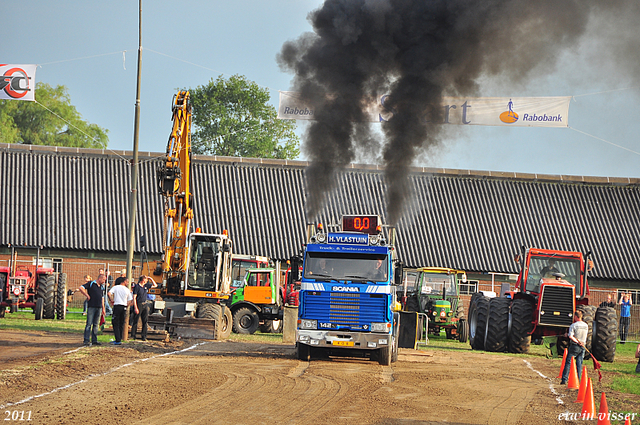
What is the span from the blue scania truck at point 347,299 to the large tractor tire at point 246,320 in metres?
8.76

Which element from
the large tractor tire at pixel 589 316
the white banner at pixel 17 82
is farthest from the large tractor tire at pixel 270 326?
the white banner at pixel 17 82

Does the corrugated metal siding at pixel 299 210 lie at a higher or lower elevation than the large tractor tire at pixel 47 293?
higher

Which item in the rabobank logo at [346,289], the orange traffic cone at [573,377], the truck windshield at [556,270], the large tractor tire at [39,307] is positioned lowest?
the large tractor tire at [39,307]

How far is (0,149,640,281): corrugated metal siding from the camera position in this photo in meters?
38.2

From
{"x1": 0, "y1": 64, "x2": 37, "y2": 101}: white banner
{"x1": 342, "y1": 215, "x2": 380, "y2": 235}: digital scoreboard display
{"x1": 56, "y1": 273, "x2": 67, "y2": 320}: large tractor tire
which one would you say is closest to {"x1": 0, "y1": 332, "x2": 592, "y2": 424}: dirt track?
{"x1": 342, "y1": 215, "x2": 380, "y2": 235}: digital scoreboard display

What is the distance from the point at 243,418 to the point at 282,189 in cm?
3261

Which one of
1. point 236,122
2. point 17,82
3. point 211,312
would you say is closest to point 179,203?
point 211,312

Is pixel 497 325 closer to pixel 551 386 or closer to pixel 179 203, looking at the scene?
pixel 551 386

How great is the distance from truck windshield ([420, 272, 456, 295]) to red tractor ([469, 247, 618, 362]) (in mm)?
5430

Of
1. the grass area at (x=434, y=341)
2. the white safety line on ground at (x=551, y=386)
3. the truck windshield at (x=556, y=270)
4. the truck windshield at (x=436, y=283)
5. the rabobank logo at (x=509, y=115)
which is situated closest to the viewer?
the white safety line on ground at (x=551, y=386)

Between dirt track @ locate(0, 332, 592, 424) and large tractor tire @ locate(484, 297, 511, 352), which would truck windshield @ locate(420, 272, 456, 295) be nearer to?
large tractor tire @ locate(484, 297, 511, 352)

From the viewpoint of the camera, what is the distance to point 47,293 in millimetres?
27312

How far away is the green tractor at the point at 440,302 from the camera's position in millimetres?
27078

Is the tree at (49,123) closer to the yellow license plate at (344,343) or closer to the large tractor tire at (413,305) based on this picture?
the large tractor tire at (413,305)
